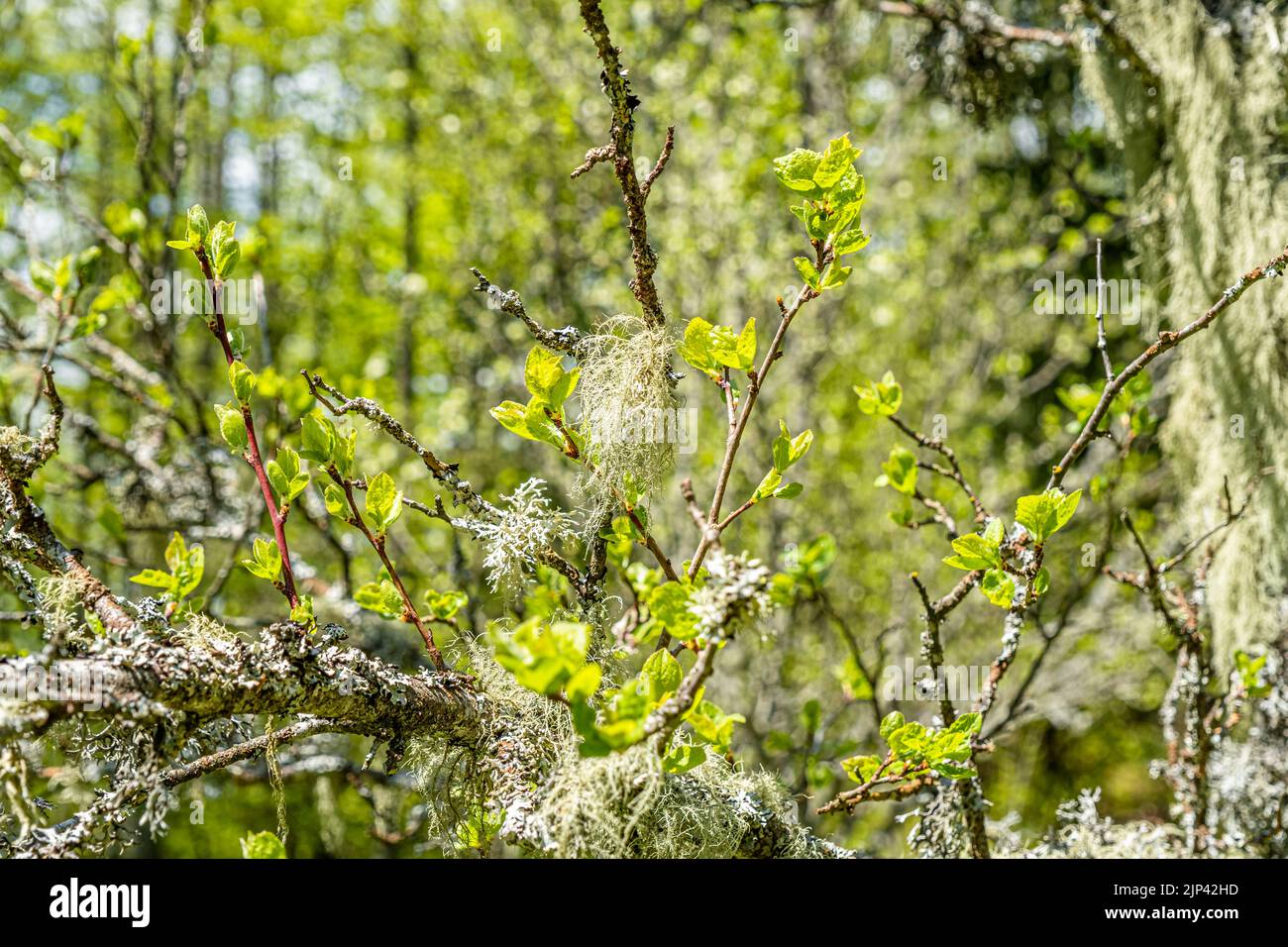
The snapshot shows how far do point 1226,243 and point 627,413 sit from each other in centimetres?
182

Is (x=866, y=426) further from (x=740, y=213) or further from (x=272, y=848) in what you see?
(x=272, y=848)

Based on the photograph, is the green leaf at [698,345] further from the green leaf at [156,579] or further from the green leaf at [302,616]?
the green leaf at [156,579]

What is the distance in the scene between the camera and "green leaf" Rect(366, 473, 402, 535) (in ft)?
4.22

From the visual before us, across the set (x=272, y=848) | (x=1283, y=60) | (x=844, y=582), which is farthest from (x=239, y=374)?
(x=844, y=582)

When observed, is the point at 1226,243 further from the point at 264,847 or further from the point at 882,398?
the point at 264,847

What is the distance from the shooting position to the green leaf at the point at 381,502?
129 cm

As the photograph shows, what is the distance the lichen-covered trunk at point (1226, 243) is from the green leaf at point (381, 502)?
6.35ft

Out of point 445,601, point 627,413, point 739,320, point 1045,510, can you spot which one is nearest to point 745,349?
point 627,413

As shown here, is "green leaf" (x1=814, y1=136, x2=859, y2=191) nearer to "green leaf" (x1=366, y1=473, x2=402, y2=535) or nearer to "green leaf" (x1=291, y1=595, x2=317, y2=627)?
"green leaf" (x1=366, y1=473, x2=402, y2=535)

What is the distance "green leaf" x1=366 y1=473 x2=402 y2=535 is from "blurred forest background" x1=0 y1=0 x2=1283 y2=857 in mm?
1270

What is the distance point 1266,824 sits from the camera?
2047mm


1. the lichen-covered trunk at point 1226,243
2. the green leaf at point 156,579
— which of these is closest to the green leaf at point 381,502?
the green leaf at point 156,579

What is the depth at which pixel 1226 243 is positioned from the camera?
2281mm

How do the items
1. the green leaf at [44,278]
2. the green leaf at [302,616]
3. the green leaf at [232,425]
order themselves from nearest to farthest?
the green leaf at [302,616], the green leaf at [232,425], the green leaf at [44,278]
